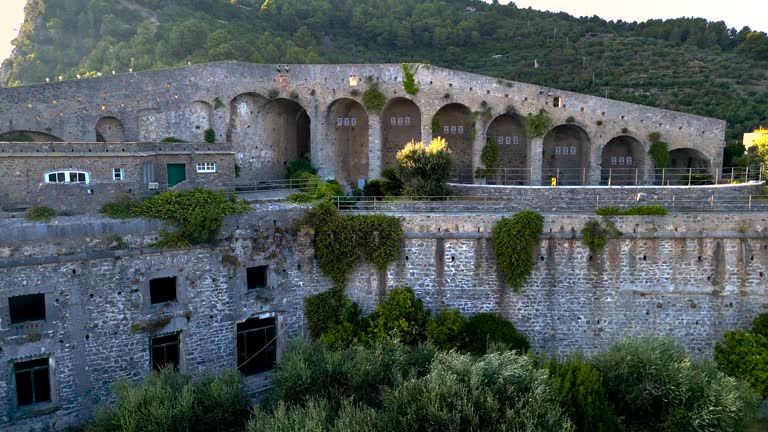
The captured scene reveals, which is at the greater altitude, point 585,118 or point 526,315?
point 585,118

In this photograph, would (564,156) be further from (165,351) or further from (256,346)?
(165,351)

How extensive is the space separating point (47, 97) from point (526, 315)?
2064cm

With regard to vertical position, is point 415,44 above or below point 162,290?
above

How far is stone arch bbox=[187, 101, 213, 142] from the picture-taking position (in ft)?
84.6

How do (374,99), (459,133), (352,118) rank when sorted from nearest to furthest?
(374,99) < (459,133) < (352,118)

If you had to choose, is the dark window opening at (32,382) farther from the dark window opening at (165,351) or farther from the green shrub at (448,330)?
the green shrub at (448,330)

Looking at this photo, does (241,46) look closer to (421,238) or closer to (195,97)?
(195,97)

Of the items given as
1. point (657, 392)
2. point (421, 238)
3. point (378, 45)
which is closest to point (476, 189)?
point (421, 238)

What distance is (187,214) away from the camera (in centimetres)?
1552

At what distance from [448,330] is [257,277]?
19.9ft

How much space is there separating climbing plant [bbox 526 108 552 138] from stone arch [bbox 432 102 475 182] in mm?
3109

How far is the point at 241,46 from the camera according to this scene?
38625mm

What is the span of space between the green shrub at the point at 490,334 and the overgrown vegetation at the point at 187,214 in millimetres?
8015

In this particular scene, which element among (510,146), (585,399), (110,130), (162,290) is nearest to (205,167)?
(162,290)
